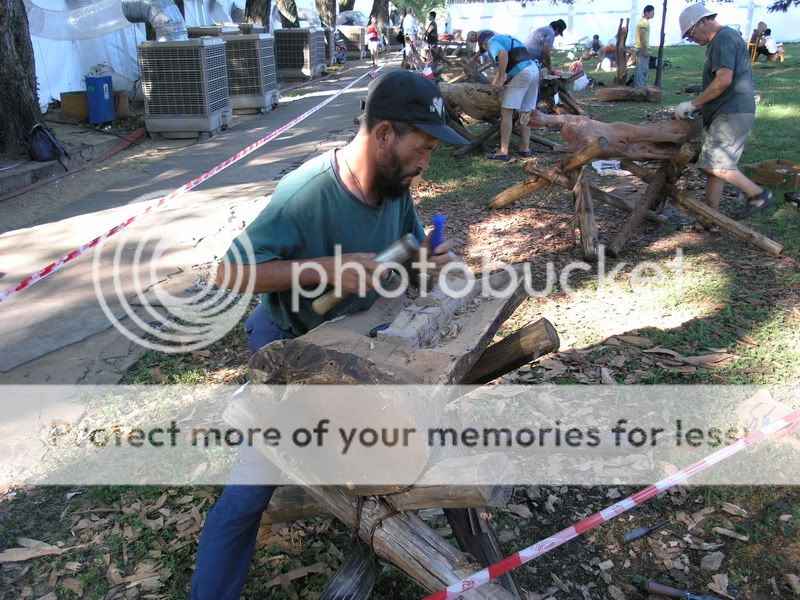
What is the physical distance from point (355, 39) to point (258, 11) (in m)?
12.9

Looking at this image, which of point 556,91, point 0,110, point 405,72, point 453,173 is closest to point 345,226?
point 405,72

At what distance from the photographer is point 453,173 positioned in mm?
8914

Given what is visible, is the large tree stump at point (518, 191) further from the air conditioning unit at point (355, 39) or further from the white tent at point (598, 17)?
the white tent at point (598, 17)

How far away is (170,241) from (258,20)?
13358 mm

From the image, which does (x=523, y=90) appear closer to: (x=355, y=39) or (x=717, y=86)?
(x=717, y=86)

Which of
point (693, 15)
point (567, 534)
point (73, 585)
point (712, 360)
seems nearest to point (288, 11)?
point (693, 15)

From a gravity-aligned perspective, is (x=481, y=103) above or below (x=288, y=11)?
below

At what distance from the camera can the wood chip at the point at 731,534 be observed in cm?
282

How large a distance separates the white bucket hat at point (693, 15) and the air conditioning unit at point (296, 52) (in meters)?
14.9

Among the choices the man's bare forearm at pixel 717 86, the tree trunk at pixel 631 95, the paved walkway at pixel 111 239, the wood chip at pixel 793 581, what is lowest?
the wood chip at pixel 793 581

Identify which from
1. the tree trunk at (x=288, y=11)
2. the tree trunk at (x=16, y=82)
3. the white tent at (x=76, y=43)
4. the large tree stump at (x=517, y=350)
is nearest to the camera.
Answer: the large tree stump at (x=517, y=350)

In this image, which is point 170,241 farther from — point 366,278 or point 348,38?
point 348,38

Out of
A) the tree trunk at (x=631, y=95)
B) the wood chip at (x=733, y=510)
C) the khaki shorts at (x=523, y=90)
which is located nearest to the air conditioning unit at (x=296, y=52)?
the tree trunk at (x=631, y=95)

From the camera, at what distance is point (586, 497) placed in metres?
3.12
